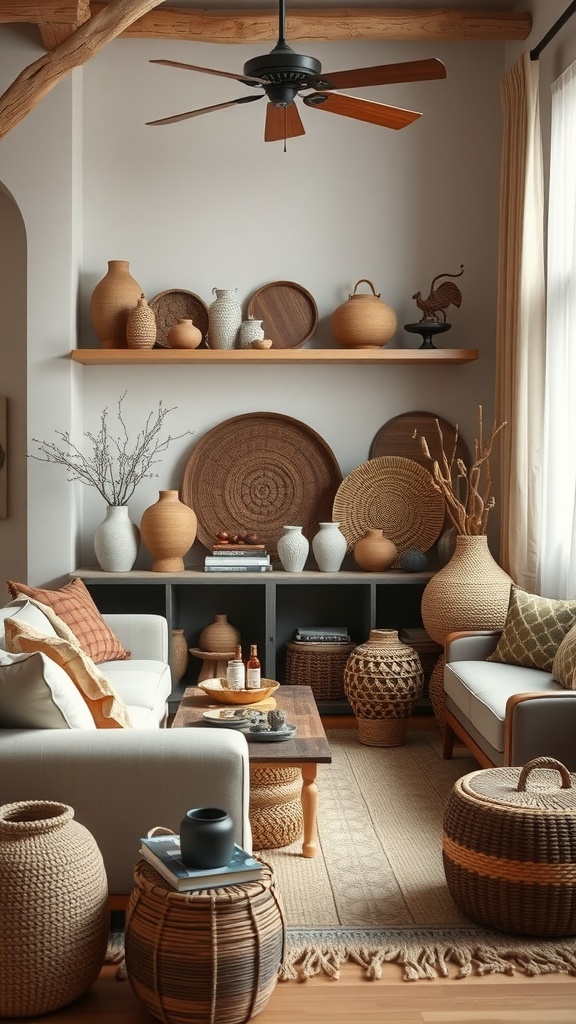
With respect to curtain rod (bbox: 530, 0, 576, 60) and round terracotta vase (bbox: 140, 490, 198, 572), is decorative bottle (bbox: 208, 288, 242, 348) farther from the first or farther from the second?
curtain rod (bbox: 530, 0, 576, 60)

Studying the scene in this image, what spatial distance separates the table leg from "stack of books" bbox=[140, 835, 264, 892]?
33.8 inches

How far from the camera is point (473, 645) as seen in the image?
14.7ft

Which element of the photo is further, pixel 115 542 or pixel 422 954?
pixel 115 542

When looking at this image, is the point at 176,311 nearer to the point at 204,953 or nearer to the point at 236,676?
the point at 236,676

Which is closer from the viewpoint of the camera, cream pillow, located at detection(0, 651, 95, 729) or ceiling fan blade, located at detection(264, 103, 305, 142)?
cream pillow, located at detection(0, 651, 95, 729)

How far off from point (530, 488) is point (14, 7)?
3.07 meters

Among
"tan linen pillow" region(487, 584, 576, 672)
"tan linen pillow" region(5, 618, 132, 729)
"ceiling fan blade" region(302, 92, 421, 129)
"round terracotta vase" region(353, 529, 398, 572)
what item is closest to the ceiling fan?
"ceiling fan blade" region(302, 92, 421, 129)

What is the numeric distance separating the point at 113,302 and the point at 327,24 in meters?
1.74


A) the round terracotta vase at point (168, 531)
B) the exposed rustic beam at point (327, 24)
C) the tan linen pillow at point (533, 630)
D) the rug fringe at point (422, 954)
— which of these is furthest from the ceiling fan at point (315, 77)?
the rug fringe at point (422, 954)

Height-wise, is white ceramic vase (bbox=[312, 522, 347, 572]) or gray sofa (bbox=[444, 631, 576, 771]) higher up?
white ceramic vase (bbox=[312, 522, 347, 572])

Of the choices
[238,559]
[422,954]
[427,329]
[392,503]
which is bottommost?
[422,954]

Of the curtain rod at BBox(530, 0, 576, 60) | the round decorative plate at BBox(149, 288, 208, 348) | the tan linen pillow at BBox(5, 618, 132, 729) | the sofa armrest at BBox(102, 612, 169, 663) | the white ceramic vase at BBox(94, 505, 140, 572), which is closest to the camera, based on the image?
the tan linen pillow at BBox(5, 618, 132, 729)

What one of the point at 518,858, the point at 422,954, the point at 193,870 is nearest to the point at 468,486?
the point at 518,858

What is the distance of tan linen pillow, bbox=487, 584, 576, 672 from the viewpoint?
412 centimetres
